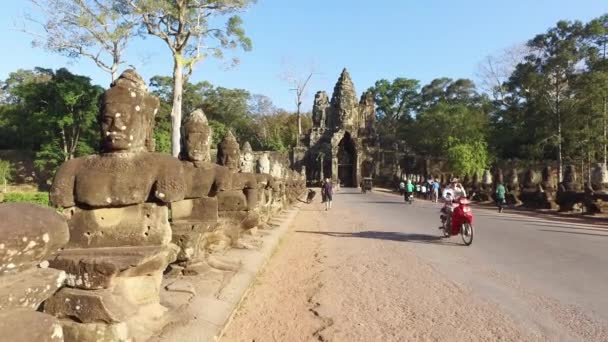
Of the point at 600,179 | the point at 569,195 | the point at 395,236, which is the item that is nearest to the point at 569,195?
the point at 569,195

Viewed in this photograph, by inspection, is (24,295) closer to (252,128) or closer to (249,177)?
(249,177)

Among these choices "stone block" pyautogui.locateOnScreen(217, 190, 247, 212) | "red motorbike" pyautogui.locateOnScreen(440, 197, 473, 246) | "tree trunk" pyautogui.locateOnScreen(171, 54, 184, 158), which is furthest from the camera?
"tree trunk" pyautogui.locateOnScreen(171, 54, 184, 158)

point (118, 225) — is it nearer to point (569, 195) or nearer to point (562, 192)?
point (569, 195)

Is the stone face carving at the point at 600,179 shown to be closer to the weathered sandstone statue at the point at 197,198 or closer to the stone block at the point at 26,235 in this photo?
the weathered sandstone statue at the point at 197,198

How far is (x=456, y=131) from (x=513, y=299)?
42.6m

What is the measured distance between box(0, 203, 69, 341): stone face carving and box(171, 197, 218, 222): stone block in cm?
343

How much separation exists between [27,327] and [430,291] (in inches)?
180

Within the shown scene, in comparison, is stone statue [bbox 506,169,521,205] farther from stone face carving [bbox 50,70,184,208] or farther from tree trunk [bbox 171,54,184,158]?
stone face carving [bbox 50,70,184,208]

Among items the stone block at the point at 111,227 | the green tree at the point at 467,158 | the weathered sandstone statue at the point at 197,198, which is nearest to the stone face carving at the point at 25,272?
the stone block at the point at 111,227

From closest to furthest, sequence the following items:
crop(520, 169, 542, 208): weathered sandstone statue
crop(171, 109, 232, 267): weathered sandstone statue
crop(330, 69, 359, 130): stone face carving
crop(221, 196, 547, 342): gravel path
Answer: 1. crop(221, 196, 547, 342): gravel path
2. crop(171, 109, 232, 267): weathered sandstone statue
3. crop(520, 169, 542, 208): weathered sandstone statue
4. crop(330, 69, 359, 130): stone face carving

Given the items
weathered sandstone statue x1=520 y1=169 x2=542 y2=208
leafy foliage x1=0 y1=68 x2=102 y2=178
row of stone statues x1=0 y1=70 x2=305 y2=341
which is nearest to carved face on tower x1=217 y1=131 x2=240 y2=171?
row of stone statues x1=0 y1=70 x2=305 y2=341

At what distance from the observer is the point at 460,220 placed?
9.43 meters

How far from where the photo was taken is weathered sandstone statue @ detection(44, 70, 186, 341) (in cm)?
319

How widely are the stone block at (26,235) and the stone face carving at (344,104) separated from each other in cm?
5024
